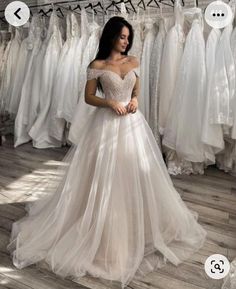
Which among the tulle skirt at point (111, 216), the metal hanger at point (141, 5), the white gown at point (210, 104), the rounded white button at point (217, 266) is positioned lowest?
the rounded white button at point (217, 266)

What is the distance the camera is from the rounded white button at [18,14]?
3.69 meters

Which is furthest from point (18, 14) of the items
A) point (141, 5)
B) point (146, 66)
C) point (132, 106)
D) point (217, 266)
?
point (217, 266)

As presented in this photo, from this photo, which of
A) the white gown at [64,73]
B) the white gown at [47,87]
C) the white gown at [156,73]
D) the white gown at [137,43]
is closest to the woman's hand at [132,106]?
the white gown at [156,73]

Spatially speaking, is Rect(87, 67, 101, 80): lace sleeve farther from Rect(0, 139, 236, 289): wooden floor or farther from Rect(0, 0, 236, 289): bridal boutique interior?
Rect(0, 139, 236, 289): wooden floor

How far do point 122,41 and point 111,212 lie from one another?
882 millimetres

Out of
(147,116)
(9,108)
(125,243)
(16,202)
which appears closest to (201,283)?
(125,243)

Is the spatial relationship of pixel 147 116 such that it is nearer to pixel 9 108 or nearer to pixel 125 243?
pixel 125 243

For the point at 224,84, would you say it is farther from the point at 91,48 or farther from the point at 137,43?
the point at 91,48

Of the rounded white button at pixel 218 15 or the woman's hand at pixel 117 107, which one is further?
the rounded white button at pixel 218 15

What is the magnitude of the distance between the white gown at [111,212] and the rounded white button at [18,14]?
2677mm

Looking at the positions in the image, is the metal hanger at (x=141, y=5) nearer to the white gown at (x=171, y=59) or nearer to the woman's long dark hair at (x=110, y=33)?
the white gown at (x=171, y=59)

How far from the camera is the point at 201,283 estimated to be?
1.44m

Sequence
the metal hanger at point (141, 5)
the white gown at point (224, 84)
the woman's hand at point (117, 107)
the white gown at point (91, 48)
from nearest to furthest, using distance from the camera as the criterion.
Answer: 1. the woman's hand at point (117, 107)
2. the white gown at point (224, 84)
3. the metal hanger at point (141, 5)
4. the white gown at point (91, 48)

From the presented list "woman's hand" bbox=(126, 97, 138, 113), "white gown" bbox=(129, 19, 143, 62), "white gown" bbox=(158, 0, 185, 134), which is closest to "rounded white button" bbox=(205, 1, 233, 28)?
"white gown" bbox=(158, 0, 185, 134)
